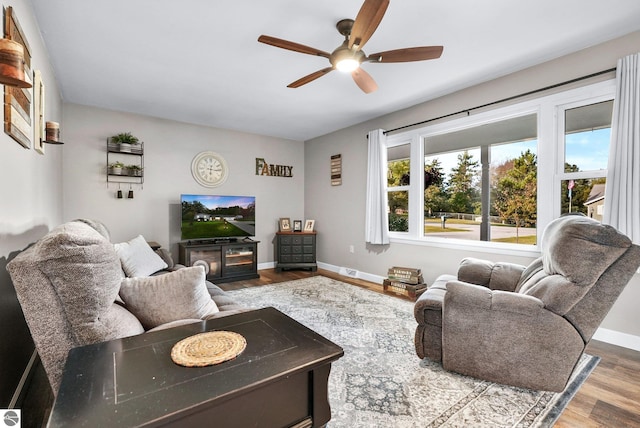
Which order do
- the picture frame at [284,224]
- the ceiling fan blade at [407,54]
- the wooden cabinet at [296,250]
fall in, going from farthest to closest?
the picture frame at [284,224] < the wooden cabinet at [296,250] < the ceiling fan blade at [407,54]

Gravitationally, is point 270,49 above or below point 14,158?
above

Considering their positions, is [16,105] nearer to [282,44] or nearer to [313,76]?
[282,44]

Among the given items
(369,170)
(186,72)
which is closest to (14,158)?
(186,72)

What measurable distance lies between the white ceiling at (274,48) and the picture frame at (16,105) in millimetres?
610

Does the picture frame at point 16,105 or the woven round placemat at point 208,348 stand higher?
the picture frame at point 16,105

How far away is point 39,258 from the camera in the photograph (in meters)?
1.00

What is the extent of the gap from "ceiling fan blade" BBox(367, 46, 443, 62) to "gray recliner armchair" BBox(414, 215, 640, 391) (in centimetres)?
145

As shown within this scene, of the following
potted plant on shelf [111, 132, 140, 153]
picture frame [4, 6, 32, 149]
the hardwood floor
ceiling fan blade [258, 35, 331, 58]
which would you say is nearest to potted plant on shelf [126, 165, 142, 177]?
potted plant on shelf [111, 132, 140, 153]

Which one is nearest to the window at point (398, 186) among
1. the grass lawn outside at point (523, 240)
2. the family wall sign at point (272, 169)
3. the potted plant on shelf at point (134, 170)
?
the grass lawn outside at point (523, 240)

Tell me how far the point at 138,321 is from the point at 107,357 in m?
0.43

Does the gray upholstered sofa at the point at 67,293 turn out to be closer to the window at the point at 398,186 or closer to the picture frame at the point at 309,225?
the window at the point at 398,186

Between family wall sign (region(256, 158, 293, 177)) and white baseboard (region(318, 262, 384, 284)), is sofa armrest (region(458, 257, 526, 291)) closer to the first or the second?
white baseboard (region(318, 262, 384, 284))

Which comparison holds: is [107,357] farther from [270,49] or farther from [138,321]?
[270,49]

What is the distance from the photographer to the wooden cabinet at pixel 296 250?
5.34m
